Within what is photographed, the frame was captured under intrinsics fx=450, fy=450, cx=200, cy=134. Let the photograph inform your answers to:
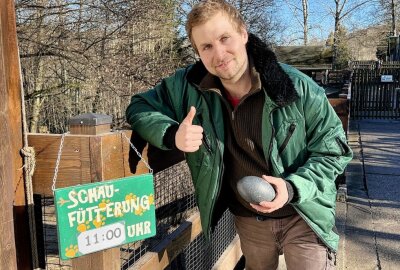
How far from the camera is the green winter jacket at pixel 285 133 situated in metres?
2.06

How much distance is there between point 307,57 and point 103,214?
25386mm

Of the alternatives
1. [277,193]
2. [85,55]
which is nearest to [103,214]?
[277,193]

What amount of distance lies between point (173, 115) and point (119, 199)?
704mm

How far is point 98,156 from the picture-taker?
176cm

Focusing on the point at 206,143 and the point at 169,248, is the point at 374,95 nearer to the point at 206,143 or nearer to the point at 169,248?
the point at 169,248

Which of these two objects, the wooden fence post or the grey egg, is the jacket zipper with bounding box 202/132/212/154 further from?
the wooden fence post

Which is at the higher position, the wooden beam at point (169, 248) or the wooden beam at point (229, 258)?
the wooden beam at point (169, 248)

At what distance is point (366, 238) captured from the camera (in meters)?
4.87

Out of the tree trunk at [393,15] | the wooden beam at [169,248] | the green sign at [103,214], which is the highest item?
the tree trunk at [393,15]

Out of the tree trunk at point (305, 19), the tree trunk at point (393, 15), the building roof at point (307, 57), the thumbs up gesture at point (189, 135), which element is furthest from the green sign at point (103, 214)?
the tree trunk at point (305, 19)

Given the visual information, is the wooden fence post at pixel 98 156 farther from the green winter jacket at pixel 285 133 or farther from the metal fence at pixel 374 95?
→ the metal fence at pixel 374 95

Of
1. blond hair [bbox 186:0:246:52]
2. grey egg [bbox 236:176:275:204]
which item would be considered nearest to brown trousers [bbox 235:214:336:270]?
grey egg [bbox 236:176:275:204]

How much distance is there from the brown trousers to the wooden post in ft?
3.94

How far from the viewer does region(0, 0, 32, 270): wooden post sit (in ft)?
5.35
